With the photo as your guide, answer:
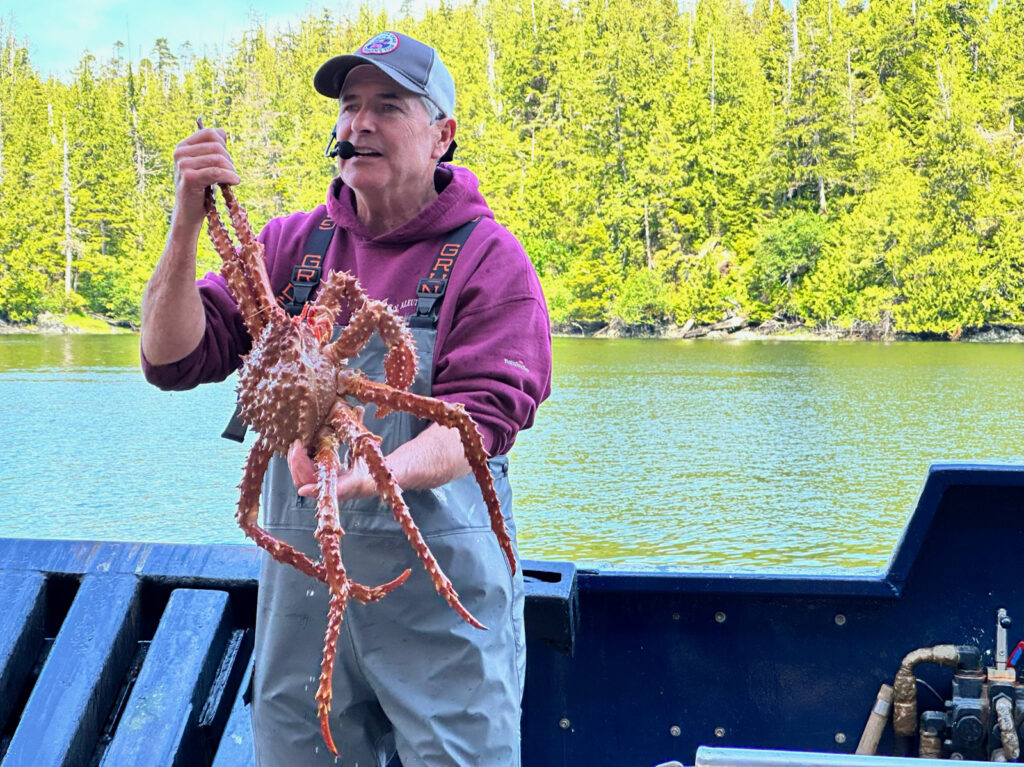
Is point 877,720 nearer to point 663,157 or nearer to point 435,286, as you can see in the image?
point 435,286

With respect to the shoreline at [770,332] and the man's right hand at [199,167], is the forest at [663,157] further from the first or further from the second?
the man's right hand at [199,167]

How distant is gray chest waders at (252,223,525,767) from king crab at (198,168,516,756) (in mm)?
87

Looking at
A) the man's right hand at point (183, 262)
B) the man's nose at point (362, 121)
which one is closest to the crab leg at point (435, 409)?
the man's right hand at point (183, 262)

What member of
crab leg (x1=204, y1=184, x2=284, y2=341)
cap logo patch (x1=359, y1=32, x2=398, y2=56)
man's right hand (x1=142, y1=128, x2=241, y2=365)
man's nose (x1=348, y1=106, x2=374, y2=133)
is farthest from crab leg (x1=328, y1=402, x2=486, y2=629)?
cap logo patch (x1=359, y1=32, x2=398, y2=56)

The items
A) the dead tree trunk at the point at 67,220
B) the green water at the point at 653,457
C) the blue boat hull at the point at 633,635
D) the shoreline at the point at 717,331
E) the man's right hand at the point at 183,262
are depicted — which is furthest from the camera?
the dead tree trunk at the point at 67,220

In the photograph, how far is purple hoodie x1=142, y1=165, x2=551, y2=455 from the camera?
155 centimetres

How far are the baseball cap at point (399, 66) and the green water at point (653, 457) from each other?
997 centimetres

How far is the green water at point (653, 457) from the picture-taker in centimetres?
1596

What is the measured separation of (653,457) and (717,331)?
22.4m

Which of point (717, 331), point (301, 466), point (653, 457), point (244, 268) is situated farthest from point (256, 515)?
point (717, 331)

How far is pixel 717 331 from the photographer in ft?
133

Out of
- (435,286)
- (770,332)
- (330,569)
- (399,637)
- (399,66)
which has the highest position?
(399,66)

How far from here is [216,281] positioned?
169 cm

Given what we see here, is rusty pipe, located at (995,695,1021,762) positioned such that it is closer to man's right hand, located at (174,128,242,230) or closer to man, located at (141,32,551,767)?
man, located at (141,32,551,767)
